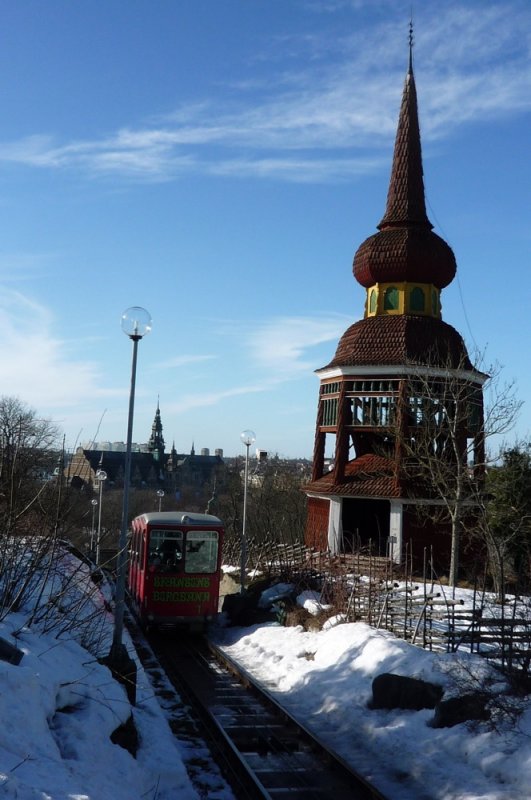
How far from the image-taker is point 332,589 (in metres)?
20.2

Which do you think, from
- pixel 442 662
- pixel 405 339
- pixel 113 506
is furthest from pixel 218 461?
pixel 442 662

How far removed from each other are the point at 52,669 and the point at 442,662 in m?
7.04

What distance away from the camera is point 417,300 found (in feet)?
105

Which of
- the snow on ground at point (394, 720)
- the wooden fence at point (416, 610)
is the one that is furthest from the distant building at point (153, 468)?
the snow on ground at point (394, 720)

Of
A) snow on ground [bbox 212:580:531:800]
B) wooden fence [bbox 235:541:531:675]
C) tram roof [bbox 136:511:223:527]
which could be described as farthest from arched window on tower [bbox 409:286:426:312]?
snow on ground [bbox 212:580:531:800]

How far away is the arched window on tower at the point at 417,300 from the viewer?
31781mm

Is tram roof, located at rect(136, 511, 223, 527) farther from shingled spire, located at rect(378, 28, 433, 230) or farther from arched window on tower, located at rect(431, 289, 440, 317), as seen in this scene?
shingled spire, located at rect(378, 28, 433, 230)

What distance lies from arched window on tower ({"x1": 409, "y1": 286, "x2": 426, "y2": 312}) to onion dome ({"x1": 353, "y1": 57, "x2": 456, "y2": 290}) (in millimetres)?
419

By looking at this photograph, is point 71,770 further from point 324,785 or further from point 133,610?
point 133,610

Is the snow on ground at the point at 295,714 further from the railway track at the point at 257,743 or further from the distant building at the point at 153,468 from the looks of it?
the distant building at the point at 153,468

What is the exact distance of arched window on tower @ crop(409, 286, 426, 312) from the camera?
31.8 m

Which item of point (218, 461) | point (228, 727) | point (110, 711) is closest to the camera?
point (110, 711)

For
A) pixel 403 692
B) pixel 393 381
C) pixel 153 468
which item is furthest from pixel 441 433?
pixel 153 468

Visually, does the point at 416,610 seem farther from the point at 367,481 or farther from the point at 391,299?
the point at 391,299
